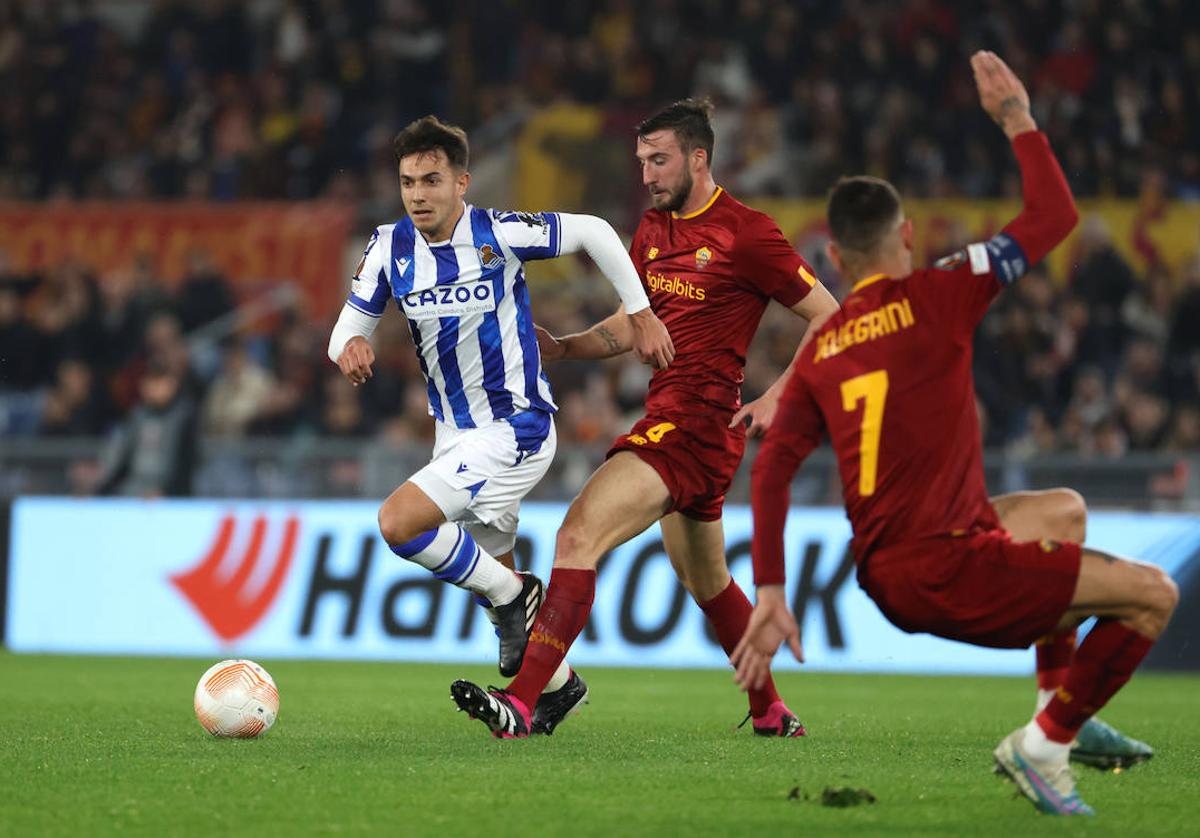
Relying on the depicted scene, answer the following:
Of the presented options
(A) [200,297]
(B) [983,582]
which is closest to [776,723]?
(B) [983,582]

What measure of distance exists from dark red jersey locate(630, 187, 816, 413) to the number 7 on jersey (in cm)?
212

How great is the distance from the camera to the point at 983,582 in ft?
15.9

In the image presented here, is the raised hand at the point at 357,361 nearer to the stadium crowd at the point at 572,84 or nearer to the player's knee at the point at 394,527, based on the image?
the player's knee at the point at 394,527

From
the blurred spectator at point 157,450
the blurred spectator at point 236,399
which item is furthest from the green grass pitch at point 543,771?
the blurred spectator at point 236,399

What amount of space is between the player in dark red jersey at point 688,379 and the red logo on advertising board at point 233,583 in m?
6.38

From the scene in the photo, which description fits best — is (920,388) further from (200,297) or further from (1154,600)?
(200,297)

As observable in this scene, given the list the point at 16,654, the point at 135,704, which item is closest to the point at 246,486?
the point at 16,654

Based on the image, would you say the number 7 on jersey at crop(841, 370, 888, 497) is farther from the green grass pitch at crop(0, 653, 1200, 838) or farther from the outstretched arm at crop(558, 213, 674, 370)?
the outstretched arm at crop(558, 213, 674, 370)

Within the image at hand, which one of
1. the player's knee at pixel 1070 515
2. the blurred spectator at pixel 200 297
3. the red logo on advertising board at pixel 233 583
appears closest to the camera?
the player's knee at pixel 1070 515

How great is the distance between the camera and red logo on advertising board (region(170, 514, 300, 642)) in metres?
13.2

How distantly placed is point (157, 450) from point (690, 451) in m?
8.00

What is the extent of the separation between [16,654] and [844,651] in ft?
19.3

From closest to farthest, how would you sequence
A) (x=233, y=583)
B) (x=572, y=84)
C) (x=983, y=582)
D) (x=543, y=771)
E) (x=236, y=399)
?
(x=983, y=582), (x=543, y=771), (x=233, y=583), (x=236, y=399), (x=572, y=84)

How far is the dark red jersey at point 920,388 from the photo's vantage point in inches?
191
